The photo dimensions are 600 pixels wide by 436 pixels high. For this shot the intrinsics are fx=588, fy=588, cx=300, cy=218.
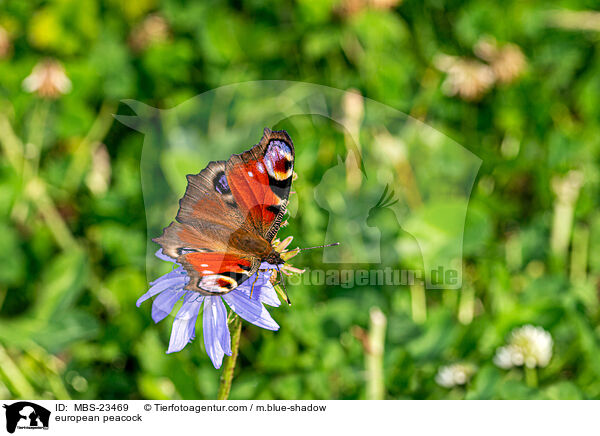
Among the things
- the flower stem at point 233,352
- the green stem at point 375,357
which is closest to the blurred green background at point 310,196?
the green stem at point 375,357

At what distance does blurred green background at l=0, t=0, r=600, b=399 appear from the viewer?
112 cm

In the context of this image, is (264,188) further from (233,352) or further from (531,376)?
(531,376)

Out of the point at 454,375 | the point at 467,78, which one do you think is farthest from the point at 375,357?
the point at 467,78

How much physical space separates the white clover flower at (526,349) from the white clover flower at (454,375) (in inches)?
2.6

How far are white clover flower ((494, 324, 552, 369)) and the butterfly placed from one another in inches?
28.7

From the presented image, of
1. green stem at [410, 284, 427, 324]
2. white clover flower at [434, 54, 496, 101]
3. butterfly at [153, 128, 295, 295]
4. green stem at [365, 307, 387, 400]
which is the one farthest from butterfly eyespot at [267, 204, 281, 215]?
white clover flower at [434, 54, 496, 101]

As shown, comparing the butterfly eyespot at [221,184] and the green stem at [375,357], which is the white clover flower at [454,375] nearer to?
the green stem at [375,357]

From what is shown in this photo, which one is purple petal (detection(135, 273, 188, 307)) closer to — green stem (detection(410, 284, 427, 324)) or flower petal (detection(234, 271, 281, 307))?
flower petal (detection(234, 271, 281, 307))

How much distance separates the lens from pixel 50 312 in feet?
4.01

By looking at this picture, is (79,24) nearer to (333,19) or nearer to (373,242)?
(333,19)

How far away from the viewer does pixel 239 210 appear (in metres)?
0.61

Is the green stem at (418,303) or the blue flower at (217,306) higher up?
the green stem at (418,303)
